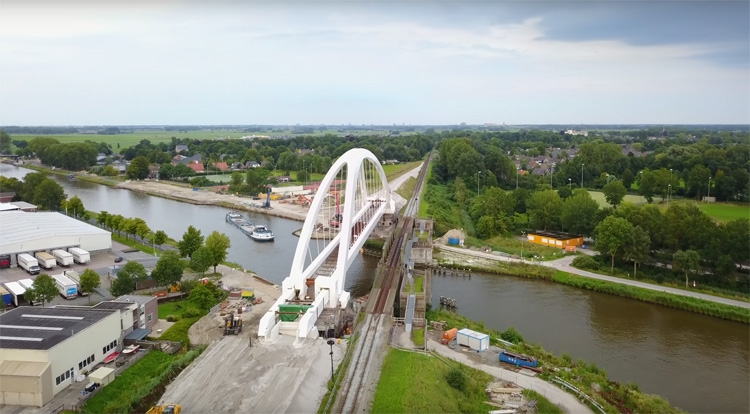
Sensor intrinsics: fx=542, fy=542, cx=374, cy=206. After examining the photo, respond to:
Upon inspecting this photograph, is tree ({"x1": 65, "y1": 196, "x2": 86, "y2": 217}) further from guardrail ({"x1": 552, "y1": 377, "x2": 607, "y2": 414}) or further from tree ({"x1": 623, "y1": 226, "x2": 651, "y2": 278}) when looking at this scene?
guardrail ({"x1": 552, "y1": 377, "x2": 607, "y2": 414})

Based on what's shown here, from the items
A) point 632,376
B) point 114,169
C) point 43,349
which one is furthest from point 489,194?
point 114,169

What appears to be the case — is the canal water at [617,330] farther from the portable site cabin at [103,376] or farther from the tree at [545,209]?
the portable site cabin at [103,376]

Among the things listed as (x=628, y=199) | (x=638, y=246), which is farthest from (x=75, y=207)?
(x=628, y=199)

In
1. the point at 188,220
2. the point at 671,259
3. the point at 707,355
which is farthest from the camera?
the point at 188,220

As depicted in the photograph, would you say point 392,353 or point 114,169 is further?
point 114,169

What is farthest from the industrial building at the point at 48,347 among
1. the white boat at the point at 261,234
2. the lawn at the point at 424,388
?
the white boat at the point at 261,234

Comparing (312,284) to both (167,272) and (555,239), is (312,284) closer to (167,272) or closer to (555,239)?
(167,272)

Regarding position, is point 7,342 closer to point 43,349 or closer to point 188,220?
point 43,349
